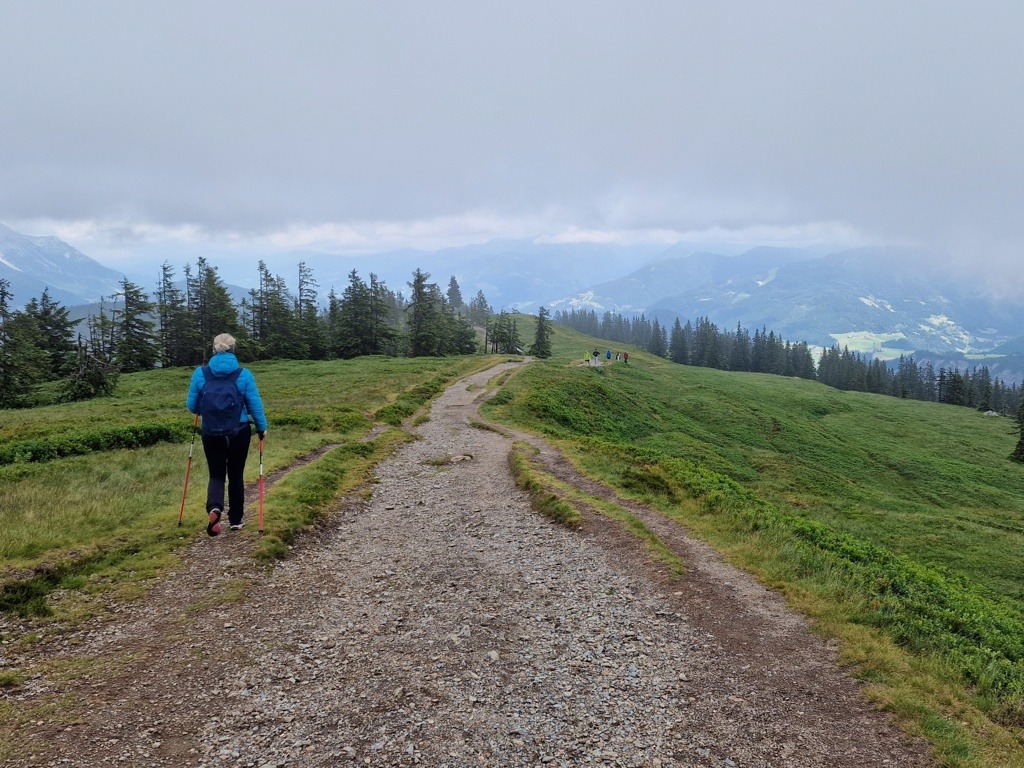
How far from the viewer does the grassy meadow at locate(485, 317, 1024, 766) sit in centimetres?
651

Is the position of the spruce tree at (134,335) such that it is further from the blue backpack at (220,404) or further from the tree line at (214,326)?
the blue backpack at (220,404)

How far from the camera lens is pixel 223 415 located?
1038cm

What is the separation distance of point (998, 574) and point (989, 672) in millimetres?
16790

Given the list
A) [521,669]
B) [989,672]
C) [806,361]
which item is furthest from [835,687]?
[806,361]

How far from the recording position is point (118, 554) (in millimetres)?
9422

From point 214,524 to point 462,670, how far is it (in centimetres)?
711

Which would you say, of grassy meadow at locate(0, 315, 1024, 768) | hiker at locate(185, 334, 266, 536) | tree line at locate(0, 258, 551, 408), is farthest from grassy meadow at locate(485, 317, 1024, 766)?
tree line at locate(0, 258, 551, 408)

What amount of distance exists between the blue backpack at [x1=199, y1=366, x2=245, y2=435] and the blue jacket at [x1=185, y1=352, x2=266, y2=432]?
10cm

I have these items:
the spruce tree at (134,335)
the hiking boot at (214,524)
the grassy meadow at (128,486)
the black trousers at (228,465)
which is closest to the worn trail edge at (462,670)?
the hiking boot at (214,524)

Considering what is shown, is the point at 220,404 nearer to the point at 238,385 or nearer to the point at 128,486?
the point at 238,385

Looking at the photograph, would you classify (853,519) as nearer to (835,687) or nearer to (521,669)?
(835,687)

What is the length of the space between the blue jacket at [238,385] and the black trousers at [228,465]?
0.97ft

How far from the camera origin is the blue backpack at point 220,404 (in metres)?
10.3

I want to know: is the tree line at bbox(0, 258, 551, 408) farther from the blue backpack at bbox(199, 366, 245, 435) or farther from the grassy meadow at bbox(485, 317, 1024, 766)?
the blue backpack at bbox(199, 366, 245, 435)
